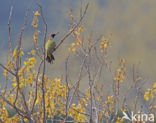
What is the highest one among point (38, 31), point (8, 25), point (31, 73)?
point (38, 31)

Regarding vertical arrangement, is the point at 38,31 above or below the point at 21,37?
above

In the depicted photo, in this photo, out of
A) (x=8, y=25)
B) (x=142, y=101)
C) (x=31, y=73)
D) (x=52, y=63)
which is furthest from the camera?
(x=142, y=101)

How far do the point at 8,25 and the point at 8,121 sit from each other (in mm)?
2319

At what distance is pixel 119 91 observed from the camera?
5.00 meters

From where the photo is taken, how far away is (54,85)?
4.86m

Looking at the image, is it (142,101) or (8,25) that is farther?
(142,101)


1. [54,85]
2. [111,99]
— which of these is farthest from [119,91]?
[54,85]

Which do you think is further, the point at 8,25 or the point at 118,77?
the point at 118,77

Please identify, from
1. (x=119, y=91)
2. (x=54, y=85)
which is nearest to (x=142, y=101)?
(x=119, y=91)

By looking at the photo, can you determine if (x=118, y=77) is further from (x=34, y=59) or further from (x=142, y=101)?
(x=34, y=59)

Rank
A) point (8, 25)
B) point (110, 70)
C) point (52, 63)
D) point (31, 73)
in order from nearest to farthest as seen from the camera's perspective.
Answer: point (8, 25) < point (31, 73) < point (52, 63) < point (110, 70)

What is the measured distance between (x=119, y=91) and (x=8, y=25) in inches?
113

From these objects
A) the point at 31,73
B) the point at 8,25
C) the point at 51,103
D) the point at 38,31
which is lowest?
the point at 51,103

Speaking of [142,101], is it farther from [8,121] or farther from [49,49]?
[8,121]
